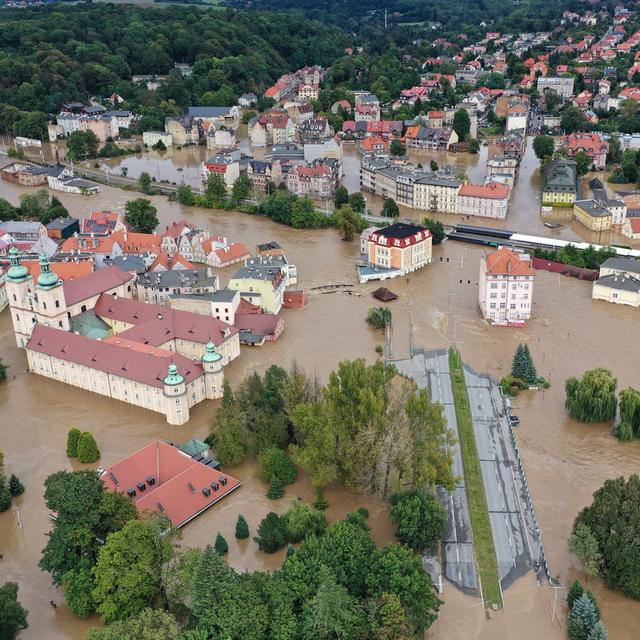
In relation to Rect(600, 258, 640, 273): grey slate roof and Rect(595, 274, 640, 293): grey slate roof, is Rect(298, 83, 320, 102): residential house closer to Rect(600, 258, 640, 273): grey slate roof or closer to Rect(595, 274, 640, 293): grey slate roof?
Rect(600, 258, 640, 273): grey slate roof

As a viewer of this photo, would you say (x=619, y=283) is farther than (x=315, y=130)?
No

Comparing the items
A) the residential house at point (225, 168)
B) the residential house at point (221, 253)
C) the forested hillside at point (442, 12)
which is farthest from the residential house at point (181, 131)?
the forested hillside at point (442, 12)

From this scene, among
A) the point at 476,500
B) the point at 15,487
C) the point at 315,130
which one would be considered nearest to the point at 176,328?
the point at 15,487

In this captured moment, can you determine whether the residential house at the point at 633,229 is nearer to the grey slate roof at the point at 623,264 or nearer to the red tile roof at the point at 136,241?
the grey slate roof at the point at 623,264

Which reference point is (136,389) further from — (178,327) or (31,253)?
(31,253)

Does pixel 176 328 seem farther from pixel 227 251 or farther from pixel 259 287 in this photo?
pixel 227 251
